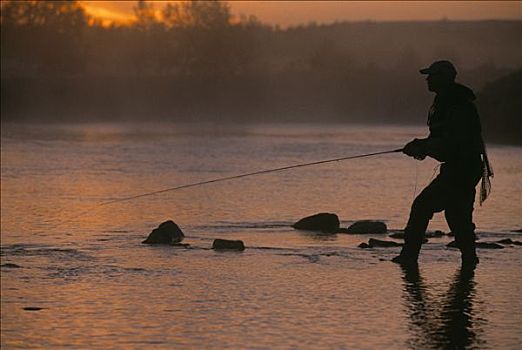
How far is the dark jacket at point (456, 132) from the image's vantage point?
10305 millimetres

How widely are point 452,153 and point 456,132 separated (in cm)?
18

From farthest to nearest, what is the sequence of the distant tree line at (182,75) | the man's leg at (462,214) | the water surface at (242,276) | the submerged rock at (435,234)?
the distant tree line at (182,75), the submerged rock at (435,234), the man's leg at (462,214), the water surface at (242,276)

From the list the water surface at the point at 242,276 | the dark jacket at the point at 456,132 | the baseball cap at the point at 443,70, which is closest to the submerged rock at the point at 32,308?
the water surface at the point at 242,276

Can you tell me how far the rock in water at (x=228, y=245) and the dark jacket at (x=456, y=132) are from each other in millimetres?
2545

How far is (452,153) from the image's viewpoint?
1039 centimetres

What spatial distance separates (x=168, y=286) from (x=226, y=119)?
6383 cm

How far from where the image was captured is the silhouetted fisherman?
33.8 ft

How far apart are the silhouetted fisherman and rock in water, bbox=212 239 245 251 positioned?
7.08 feet

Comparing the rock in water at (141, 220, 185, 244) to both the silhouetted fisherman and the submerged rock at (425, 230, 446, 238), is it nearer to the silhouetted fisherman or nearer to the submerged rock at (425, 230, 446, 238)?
the submerged rock at (425, 230, 446, 238)

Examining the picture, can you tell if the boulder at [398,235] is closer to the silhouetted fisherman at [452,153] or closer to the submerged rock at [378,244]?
the submerged rock at [378,244]

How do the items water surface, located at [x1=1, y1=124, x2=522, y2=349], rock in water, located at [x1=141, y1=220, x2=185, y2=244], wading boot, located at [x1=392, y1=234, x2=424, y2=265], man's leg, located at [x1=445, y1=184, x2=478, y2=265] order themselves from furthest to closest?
1. rock in water, located at [x1=141, y1=220, x2=185, y2=244]
2. wading boot, located at [x1=392, y1=234, x2=424, y2=265]
3. man's leg, located at [x1=445, y1=184, x2=478, y2=265]
4. water surface, located at [x1=1, y1=124, x2=522, y2=349]

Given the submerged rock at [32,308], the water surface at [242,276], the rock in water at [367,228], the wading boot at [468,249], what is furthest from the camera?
the rock in water at [367,228]

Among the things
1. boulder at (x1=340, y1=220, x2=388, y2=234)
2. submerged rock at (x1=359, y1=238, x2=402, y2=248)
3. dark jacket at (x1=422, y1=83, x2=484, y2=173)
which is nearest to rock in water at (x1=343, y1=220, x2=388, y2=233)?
boulder at (x1=340, y1=220, x2=388, y2=234)

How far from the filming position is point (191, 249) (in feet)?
40.8
